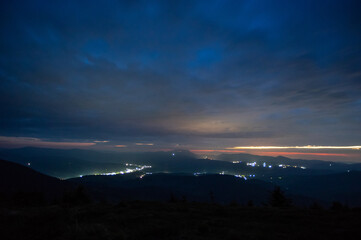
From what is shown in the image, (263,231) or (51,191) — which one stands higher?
(263,231)

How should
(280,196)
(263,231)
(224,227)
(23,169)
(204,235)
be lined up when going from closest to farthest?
(204,235), (263,231), (224,227), (280,196), (23,169)

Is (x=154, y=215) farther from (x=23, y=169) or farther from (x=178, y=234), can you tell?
(x=23, y=169)

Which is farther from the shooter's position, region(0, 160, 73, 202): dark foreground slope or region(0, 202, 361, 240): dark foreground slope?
region(0, 160, 73, 202): dark foreground slope

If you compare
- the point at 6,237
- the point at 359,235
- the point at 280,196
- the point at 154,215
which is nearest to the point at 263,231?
the point at 359,235

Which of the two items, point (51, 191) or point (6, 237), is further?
point (51, 191)

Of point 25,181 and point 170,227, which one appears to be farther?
point 25,181

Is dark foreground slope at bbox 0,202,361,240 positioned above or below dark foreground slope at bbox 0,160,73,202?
above

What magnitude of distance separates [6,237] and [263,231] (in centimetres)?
1324

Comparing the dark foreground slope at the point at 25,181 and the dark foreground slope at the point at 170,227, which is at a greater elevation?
the dark foreground slope at the point at 170,227

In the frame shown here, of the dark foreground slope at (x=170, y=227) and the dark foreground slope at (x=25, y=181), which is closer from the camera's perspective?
the dark foreground slope at (x=170, y=227)

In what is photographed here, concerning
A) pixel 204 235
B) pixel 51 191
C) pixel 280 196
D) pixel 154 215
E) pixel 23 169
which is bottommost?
pixel 51 191

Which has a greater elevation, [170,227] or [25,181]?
[170,227]

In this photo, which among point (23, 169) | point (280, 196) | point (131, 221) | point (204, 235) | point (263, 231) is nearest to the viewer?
point (204, 235)

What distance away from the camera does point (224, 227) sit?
10.1 m
